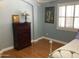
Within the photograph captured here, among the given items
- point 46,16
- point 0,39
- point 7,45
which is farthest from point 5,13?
point 46,16

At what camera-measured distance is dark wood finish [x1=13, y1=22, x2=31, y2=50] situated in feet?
11.6

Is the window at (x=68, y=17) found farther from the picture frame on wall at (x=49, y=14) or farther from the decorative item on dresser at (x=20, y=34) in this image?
the decorative item on dresser at (x=20, y=34)

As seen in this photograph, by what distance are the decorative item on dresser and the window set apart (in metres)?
1.65

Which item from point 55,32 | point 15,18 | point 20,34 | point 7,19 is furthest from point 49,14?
point 7,19

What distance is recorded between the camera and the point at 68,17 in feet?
13.4

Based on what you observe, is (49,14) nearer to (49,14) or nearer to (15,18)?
(49,14)

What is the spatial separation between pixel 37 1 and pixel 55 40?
7.19ft

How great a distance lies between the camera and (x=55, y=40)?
4.61 m

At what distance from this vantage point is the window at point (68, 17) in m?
3.84

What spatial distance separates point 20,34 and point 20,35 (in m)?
0.04

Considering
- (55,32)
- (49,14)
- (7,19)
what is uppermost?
(49,14)

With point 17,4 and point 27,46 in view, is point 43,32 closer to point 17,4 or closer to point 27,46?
point 27,46

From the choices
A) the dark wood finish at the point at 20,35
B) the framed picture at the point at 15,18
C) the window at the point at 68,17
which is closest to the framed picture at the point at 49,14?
the window at the point at 68,17

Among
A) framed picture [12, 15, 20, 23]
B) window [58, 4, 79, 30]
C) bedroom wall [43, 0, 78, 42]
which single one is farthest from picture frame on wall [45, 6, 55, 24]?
framed picture [12, 15, 20, 23]
